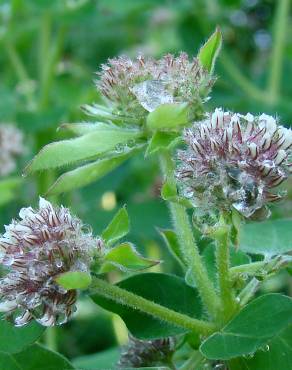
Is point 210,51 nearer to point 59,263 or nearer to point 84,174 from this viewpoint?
point 84,174

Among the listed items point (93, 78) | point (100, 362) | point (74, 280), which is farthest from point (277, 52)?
point (74, 280)

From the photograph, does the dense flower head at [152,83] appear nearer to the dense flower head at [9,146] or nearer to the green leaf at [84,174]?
the green leaf at [84,174]

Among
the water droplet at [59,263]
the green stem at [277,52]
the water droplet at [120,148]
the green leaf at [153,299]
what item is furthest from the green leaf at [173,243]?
the green stem at [277,52]

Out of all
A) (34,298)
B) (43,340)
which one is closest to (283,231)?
(34,298)

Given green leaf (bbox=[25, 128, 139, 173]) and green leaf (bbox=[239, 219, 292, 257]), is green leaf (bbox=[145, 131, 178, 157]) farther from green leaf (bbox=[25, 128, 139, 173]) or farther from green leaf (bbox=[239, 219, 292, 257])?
green leaf (bbox=[239, 219, 292, 257])

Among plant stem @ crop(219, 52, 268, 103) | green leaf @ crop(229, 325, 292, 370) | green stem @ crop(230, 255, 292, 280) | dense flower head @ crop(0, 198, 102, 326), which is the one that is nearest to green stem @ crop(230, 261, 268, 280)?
green stem @ crop(230, 255, 292, 280)

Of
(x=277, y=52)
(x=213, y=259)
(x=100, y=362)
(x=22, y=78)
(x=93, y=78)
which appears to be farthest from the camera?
(x=277, y=52)
